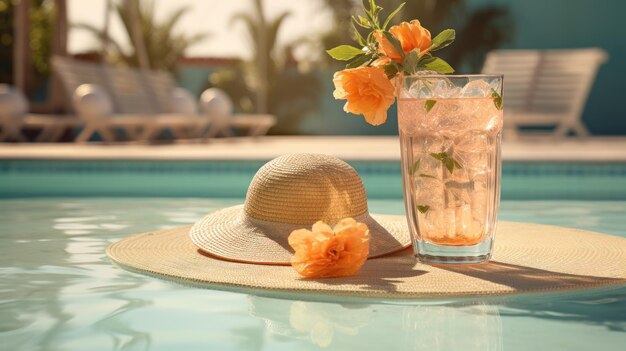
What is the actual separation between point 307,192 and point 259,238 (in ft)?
0.74

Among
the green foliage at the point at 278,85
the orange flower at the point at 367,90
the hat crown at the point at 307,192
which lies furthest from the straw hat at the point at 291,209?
the green foliage at the point at 278,85

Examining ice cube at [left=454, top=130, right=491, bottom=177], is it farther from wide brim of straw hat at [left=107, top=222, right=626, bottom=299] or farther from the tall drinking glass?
wide brim of straw hat at [left=107, top=222, right=626, bottom=299]

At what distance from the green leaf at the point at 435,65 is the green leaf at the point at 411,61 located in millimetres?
42

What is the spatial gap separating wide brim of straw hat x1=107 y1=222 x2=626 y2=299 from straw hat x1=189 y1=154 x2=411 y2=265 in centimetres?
6

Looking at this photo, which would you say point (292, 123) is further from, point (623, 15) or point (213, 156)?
point (213, 156)

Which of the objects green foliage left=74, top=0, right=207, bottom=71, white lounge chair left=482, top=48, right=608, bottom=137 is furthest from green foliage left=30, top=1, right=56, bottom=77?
white lounge chair left=482, top=48, right=608, bottom=137

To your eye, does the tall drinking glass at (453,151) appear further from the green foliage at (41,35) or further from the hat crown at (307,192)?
the green foliage at (41,35)

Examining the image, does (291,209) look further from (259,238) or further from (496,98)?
(496,98)

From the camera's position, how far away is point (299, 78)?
15.9 meters

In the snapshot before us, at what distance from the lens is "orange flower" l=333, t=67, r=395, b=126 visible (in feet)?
8.78

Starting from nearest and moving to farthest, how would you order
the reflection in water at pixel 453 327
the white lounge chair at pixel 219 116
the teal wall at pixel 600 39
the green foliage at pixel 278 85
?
A: 1. the reflection in water at pixel 453 327
2. the white lounge chair at pixel 219 116
3. the teal wall at pixel 600 39
4. the green foliage at pixel 278 85

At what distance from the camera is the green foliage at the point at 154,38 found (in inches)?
655

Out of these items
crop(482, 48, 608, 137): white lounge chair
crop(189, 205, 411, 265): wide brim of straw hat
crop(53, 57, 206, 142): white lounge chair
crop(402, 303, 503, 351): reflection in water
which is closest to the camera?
crop(402, 303, 503, 351): reflection in water

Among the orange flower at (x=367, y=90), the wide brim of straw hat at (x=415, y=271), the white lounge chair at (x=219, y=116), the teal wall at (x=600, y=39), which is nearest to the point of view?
the wide brim of straw hat at (x=415, y=271)
